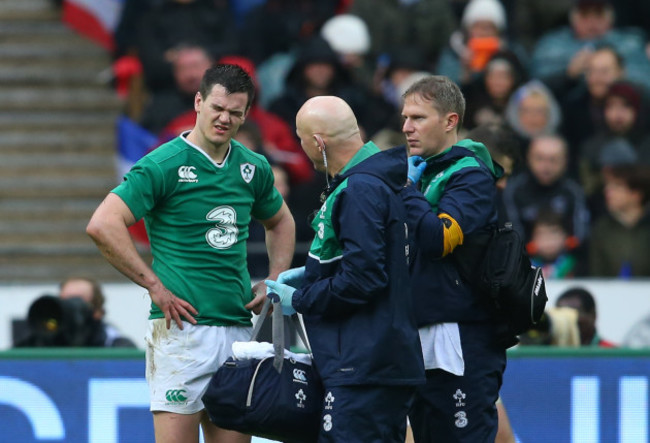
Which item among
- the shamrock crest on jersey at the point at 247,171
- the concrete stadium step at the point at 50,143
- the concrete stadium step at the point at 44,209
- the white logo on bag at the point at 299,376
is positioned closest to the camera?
the white logo on bag at the point at 299,376

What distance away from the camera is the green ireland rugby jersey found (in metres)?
5.70

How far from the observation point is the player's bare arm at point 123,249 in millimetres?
5504

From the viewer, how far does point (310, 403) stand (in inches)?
213

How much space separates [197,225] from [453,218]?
3.61ft

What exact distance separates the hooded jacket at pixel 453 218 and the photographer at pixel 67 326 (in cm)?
291

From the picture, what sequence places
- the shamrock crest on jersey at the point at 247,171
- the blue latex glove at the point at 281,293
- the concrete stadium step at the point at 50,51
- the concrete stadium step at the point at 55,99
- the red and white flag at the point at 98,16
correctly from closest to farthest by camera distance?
the blue latex glove at the point at 281,293 < the shamrock crest on jersey at the point at 247,171 < the concrete stadium step at the point at 55,99 < the concrete stadium step at the point at 50,51 < the red and white flag at the point at 98,16

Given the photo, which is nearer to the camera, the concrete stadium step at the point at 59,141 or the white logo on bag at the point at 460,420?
the white logo on bag at the point at 460,420

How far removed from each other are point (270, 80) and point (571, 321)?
4699 millimetres

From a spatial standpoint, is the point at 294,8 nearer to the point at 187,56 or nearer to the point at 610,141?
the point at 187,56

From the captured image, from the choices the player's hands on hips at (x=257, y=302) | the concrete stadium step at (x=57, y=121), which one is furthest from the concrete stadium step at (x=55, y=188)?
the player's hands on hips at (x=257, y=302)

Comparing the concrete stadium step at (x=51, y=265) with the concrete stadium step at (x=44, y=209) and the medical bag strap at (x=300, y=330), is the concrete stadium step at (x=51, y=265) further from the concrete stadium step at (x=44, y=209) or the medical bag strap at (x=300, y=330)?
the medical bag strap at (x=300, y=330)

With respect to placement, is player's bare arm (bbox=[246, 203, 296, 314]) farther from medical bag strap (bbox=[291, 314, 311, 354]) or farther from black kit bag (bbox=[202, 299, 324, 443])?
black kit bag (bbox=[202, 299, 324, 443])

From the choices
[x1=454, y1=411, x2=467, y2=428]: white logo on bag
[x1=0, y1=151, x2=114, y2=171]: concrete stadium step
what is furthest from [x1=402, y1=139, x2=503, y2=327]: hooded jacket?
[x1=0, y1=151, x2=114, y2=171]: concrete stadium step

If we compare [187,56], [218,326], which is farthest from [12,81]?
[218,326]
